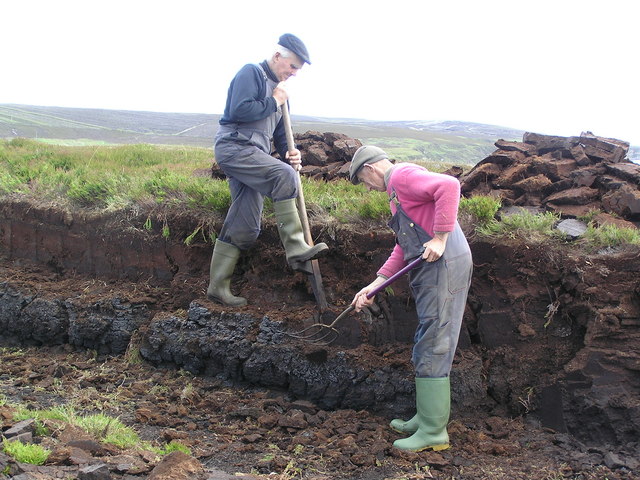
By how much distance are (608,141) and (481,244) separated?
7.78 feet

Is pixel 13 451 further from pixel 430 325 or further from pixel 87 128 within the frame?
pixel 87 128

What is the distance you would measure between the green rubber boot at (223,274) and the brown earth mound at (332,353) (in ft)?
0.36

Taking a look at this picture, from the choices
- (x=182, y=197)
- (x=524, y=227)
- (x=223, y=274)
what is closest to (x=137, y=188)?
(x=182, y=197)

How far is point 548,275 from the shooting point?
5.02 meters

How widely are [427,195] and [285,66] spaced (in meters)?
1.95

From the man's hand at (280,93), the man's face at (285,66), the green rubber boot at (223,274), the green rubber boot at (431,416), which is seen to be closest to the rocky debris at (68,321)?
the green rubber boot at (223,274)

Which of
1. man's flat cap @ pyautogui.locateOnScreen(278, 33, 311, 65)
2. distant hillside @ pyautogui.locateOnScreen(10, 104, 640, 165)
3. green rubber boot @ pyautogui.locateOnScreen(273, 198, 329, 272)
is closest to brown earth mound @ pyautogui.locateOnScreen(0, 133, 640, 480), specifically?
green rubber boot @ pyautogui.locateOnScreen(273, 198, 329, 272)

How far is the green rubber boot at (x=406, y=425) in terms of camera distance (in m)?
4.72

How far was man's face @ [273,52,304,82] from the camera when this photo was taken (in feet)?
17.5

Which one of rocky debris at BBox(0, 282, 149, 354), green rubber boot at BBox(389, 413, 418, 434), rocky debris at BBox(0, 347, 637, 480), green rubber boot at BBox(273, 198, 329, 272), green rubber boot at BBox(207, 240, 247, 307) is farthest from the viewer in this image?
rocky debris at BBox(0, 282, 149, 354)

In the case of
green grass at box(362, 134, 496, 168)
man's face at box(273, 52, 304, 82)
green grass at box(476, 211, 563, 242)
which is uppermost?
man's face at box(273, 52, 304, 82)

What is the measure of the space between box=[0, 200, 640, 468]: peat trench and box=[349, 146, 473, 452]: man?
0.70 metres

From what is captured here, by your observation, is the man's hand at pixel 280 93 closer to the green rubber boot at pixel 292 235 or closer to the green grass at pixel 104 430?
the green rubber boot at pixel 292 235

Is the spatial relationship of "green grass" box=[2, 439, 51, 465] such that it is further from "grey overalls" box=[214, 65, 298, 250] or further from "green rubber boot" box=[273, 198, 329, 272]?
"grey overalls" box=[214, 65, 298, 250]
